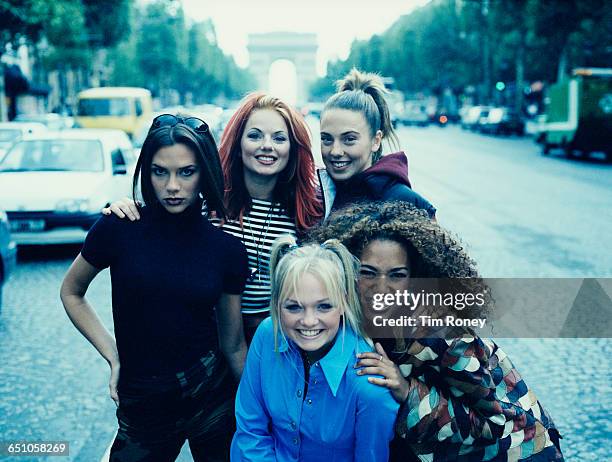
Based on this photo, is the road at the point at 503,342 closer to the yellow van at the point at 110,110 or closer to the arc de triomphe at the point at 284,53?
the yellow van at the point at 110,110

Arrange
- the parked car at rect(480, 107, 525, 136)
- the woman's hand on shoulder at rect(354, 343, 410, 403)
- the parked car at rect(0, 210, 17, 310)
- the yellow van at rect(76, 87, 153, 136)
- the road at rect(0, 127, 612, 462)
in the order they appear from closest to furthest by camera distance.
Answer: the woman's hand on shoulder at rect(354, 343, 410, 403) → the road at rect(0, 127, 612, 462) → the parked car at rect(0, 210, 17, 310) → the yellow van at rect(76, 87, 153, 136) → the parked car at rect(480, 107, 525, 136)

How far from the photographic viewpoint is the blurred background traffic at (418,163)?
4.95 m

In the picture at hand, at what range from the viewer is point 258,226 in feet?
9.21

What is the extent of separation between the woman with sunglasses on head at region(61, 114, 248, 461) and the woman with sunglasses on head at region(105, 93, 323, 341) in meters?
0.27

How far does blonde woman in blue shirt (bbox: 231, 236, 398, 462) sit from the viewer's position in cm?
212

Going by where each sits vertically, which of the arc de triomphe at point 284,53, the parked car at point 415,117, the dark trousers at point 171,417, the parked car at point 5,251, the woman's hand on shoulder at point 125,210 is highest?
the arc de triomphe at point 284,53

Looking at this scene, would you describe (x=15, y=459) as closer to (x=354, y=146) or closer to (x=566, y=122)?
(x=354, y=146)

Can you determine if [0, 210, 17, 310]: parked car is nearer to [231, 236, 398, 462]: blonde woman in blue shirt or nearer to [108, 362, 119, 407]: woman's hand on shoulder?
[108, 362, 119, 407]: woman's hand on shoulder

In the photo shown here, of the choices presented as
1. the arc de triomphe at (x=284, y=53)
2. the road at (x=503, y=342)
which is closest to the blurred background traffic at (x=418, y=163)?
the road at (x=503, y=342)

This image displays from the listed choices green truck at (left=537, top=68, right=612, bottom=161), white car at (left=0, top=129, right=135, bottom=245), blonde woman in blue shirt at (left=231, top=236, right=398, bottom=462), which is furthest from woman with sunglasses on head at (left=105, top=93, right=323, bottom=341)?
green truck at (left=537, top=68, right=612, bottom=161)

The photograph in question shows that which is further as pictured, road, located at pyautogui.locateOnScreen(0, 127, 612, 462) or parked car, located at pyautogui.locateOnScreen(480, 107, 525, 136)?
parked car, located at pyautogui.locateOnScreen(480, 107, 525, 136)

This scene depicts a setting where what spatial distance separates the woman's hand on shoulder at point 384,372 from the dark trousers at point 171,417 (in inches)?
23.5

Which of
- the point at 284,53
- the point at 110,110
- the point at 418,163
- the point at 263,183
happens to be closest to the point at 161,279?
the point at 263,183

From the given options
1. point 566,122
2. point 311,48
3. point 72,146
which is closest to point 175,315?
point 72,146
